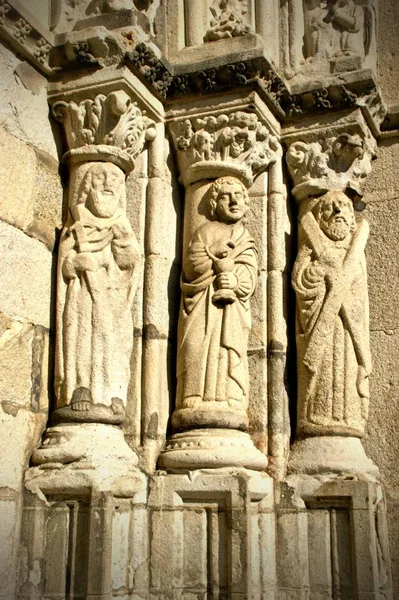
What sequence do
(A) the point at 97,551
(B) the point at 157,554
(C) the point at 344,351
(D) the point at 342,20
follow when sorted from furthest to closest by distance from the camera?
1. (D) the point at 342,20
2. (C) the point at 344,351
3. (B) the point at 157,554
4. (A) the point at 97,551

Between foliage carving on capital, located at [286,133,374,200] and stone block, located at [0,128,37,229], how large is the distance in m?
1.49

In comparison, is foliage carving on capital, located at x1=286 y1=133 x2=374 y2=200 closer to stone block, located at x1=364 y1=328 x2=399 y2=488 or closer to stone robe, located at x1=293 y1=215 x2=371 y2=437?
stone robe, located at x1=293 y1=215 x2=371 y2=437

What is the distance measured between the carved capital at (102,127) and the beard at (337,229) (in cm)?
113

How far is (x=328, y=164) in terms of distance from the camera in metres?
4.79

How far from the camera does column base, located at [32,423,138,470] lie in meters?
3.92

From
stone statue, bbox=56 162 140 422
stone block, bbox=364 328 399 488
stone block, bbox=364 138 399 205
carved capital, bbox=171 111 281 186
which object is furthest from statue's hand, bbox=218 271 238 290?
stone block, bbox=364 138 399 205

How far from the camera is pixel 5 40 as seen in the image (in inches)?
166

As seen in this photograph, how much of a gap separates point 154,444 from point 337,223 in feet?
5.06

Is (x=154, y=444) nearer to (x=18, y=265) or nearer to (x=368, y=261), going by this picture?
(x=18, y=265)

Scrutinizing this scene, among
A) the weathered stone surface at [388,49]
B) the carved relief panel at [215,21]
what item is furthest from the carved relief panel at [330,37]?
the weathered stone surface at [388,49]

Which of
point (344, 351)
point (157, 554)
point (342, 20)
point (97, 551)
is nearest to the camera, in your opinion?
point (97, 551)

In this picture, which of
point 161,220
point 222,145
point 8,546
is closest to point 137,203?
point 161,220

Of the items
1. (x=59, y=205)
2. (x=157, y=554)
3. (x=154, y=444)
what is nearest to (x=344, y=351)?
(x=154, y=444)

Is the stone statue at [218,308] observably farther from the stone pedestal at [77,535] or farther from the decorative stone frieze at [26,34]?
the decorative stone frieze at [26,34]
